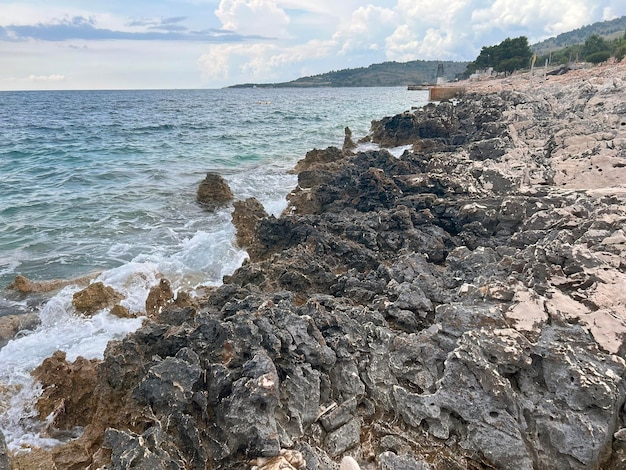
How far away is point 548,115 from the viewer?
2203cm

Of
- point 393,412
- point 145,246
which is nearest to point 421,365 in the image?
point 393,412

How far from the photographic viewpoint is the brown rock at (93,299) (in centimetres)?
910

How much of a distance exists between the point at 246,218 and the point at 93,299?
529 cm

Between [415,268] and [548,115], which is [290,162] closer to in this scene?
[548,115]

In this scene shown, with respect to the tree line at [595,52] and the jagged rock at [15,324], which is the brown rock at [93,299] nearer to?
the jagged rock at [15,324]

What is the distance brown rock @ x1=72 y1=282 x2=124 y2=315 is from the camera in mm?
9102

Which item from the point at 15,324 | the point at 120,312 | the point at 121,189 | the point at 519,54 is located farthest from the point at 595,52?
the point at 15,324

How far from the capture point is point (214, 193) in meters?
18.2

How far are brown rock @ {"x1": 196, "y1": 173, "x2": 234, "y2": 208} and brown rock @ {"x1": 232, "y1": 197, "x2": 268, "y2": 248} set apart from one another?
4.63 metres

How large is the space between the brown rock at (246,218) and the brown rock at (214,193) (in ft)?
15.2

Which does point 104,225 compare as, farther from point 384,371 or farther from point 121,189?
point 384,371

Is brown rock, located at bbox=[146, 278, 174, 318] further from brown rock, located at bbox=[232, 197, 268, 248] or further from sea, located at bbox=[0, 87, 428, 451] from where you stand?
brown rock, located at bbox=[232, 197, 268, 248]

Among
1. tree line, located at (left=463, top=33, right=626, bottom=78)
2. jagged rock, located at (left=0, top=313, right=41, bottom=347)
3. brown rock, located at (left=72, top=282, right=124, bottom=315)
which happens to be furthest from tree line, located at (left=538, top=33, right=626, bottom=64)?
jagged rock, located at (left=0, top=313, right=41, bottom=347)

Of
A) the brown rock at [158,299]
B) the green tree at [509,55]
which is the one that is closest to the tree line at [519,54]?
the green tree at [509,55]
